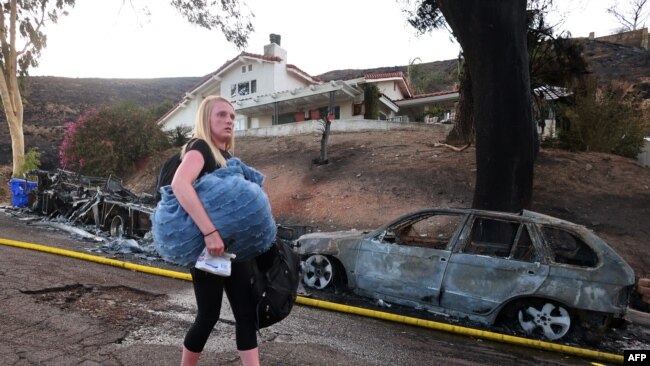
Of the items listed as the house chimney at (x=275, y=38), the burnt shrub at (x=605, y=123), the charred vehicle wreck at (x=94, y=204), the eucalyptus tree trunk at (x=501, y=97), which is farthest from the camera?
the house chimney at (x=275, y=38)

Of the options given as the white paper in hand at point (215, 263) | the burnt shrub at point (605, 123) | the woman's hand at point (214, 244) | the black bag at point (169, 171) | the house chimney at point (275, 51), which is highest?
the house chimney at point (275, 51)

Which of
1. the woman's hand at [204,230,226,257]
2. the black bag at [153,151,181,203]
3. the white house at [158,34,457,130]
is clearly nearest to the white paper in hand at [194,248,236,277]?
the woman's hand at [204,230,226,257]

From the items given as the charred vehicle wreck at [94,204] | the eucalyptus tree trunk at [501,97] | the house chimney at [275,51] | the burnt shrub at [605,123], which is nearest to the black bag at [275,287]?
the eucalyptus tree trunk at [501,97]

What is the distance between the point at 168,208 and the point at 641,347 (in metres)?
5.18

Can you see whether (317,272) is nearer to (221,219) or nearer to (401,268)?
(401,268)

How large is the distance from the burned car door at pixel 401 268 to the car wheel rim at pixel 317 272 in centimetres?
45

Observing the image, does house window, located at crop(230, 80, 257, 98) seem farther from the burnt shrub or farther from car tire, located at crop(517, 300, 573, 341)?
car tire, located at crop(517, 300, 573, 341)

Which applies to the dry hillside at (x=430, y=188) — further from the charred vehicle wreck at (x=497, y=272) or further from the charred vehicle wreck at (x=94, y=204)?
the charred vehicle wreck at (x=497, y=272)

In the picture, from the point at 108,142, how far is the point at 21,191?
28.7 feet

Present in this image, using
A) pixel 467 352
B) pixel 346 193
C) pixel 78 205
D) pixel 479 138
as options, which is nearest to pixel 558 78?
pixel 346 193

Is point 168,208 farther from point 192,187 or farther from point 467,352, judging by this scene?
point 467,352

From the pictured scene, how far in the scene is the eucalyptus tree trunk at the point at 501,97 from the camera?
23.2ft

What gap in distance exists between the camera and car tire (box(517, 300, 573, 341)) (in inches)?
179

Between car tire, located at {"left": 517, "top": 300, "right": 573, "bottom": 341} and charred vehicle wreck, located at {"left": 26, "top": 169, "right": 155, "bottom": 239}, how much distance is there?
6781mm
